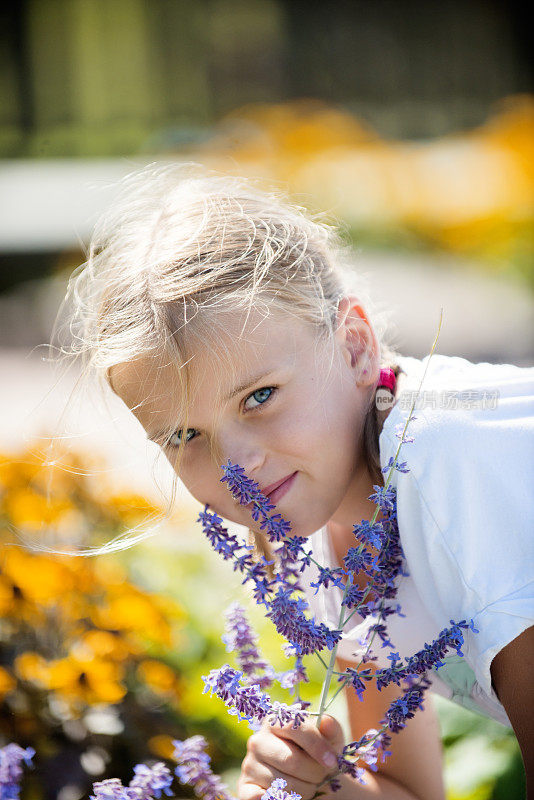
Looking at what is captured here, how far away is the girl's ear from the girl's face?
40 millimetres

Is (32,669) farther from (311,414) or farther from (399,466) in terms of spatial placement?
(399,466)

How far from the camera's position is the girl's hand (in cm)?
139

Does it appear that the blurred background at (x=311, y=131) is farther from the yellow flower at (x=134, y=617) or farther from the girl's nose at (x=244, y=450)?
the girl's nose at (x=244, y=450)

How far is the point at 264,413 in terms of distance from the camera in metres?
1.45

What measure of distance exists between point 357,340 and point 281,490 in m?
0.35

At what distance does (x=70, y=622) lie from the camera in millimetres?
2223

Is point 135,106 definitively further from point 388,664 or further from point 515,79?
point 388,664

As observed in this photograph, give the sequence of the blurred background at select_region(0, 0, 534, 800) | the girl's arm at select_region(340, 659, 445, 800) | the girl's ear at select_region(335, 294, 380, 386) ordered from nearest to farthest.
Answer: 1. the girl's ear at select_region(335, 294, 380, 386)
2. the girl's arm at select_region(340, 659, 445, 800)
3. the blurred background at select_region(0, 0, 534, 800)

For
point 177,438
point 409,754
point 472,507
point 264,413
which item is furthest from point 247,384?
point 409,754

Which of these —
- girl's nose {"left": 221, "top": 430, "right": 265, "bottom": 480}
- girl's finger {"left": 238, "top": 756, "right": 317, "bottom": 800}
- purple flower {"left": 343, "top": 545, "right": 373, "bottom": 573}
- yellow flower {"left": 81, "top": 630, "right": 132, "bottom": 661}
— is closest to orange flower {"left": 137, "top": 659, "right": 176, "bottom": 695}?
yellow flower {"left": 81, "top": 630, "right": 132, "bottom": 661}

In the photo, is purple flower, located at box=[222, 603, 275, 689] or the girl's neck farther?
the girl's neck

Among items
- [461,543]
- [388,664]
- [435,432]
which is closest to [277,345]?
[435,432]

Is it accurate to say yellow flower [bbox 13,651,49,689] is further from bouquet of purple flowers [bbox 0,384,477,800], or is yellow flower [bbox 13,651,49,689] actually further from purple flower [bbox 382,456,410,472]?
purple flower [bbox 382,456,410,472]

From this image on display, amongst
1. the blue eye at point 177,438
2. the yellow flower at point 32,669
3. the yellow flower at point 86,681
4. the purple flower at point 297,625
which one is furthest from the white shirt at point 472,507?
the yellow flower at point 32,669
